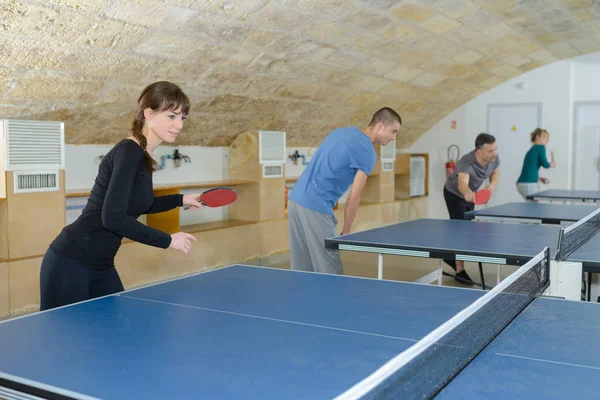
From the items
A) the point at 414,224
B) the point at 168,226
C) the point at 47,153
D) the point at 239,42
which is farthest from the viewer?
the point at 168,226

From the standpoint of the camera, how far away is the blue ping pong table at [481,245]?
2.90m

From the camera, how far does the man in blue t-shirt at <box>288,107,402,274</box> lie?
159 inches

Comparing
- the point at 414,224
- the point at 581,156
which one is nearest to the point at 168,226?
the point at 414,224

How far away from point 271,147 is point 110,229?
5.25 meters

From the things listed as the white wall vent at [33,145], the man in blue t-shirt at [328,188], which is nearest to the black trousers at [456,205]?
the man in blue t-shirt at [328,188]

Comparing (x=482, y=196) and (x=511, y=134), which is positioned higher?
(x=511, y=134)

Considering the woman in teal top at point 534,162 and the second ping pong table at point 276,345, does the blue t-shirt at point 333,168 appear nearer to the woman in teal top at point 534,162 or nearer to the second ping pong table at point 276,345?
the second ping pong table at point 276,345

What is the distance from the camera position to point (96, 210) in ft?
8.09

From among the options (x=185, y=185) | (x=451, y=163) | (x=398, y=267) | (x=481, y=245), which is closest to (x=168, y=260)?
(x=185, y=185)

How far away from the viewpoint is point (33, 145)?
503cm

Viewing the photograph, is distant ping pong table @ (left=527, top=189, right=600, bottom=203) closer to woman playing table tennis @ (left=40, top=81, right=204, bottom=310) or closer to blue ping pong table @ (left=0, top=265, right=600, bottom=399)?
blue ping pong table @ (left=0, top=265, right=600, bottom=399)

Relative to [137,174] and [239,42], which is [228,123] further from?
[137,174]

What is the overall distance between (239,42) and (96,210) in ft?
11.5

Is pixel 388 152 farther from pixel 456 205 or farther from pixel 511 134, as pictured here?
pixel 456 205
